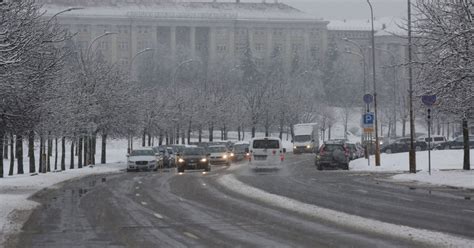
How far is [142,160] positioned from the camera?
53688 mm

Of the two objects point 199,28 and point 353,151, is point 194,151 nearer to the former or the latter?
point 353,151

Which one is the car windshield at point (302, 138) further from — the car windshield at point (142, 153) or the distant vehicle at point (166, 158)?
the car windshield at point (142, 153)

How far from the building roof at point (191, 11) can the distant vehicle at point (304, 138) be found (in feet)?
330

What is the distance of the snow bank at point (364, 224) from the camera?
50.4 feet

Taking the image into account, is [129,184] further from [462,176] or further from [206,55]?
[206,55]

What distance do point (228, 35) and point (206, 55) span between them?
8148 mm

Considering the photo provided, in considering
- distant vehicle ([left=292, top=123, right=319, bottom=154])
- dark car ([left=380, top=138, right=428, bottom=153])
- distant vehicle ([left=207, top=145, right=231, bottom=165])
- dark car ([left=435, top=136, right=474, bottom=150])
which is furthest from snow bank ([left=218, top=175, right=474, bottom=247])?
distant vehicle ([left=292, top=123, right=319, bottom=154])

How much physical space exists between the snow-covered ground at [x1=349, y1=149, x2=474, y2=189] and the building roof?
134635 millimetres

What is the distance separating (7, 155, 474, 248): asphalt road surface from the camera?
1595 cm

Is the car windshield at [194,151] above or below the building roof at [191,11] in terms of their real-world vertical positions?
below

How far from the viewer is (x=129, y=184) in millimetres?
36500

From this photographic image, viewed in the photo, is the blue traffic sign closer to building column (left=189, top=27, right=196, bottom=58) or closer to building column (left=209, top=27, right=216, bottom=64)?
building column (left=189, top=27, right=196, bottom=58)

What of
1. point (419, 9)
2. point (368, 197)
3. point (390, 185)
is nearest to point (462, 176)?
point (390, 185)

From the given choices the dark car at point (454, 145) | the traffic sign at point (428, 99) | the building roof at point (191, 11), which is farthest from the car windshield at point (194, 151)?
the building roof at point (191, 11)
